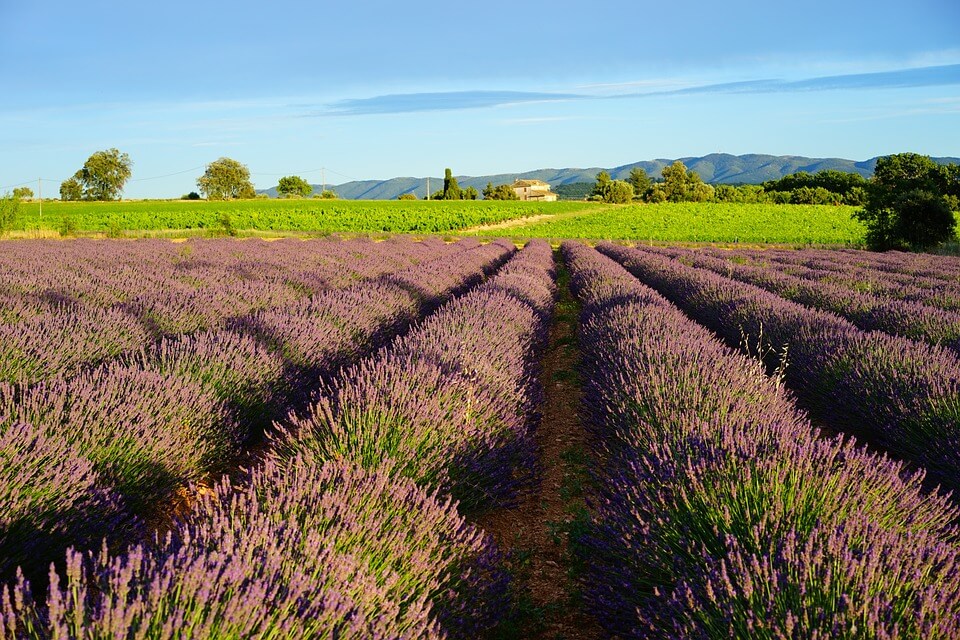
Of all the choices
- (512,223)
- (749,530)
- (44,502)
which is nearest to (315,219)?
(512,223)

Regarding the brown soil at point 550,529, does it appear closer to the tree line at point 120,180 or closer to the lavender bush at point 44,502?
the lavender bush at point 44,502

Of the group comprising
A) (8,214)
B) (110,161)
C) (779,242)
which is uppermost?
(110,161)

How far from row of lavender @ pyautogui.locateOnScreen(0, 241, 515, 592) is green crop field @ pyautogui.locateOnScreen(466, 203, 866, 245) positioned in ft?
102

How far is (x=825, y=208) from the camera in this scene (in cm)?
5125

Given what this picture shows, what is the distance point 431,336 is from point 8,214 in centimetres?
2470

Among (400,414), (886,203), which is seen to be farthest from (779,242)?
(400,414)

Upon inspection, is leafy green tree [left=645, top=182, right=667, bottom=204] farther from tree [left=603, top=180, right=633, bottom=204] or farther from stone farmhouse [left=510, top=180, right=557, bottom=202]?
stone farmhouse [left=510, top=180, right=557, bottom=202]

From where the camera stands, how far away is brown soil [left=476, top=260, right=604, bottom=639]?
7.64 ft

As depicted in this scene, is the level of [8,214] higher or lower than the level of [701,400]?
higher

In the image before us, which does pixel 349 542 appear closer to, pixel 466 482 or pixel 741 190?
pixel 466 482

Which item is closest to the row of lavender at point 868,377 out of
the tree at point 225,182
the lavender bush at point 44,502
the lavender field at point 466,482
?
the lavender field at point 466,482

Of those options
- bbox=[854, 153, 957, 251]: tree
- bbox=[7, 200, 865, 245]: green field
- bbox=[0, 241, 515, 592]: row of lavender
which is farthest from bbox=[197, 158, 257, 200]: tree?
bbox=[0, 241, 515, 592]: row of lavender

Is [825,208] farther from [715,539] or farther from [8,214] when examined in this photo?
[715,539]

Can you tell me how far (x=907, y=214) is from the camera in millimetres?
22719
